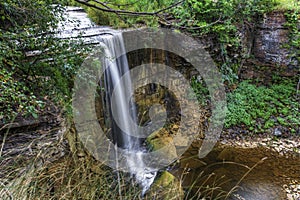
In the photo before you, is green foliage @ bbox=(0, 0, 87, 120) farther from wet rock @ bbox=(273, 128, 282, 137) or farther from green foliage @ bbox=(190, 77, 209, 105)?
wet rock @ bbox=(273, 128, 282, 137)

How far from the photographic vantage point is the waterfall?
3.67 m

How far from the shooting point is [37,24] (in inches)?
88.4

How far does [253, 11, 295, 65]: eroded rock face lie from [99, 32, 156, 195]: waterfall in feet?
11.8

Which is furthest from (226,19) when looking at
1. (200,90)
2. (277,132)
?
(277,132)

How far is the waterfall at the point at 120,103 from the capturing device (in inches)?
144

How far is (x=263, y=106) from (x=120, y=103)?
131 inches

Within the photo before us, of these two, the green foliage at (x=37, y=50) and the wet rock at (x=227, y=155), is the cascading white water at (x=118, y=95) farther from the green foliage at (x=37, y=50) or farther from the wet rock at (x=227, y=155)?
the wet rock at (x=227, y=155)

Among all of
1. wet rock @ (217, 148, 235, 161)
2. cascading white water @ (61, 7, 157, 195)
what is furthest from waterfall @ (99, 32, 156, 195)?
wet rock @ (217, 148, 235, 161)

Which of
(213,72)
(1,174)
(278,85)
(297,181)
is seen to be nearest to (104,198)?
(1,174)

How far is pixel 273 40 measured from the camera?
17.6 ft

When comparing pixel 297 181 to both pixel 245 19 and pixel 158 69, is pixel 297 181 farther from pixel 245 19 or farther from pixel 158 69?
pixel 245 19

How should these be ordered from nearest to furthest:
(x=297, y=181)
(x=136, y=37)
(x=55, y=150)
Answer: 1. (x=55, y=150)
2. (x=297, y=181)
3. (x=136, y=37)

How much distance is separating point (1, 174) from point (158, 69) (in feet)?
12.0

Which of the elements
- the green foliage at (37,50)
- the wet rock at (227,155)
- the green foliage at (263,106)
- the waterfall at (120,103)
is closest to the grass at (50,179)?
the green foliage at (37,50)
